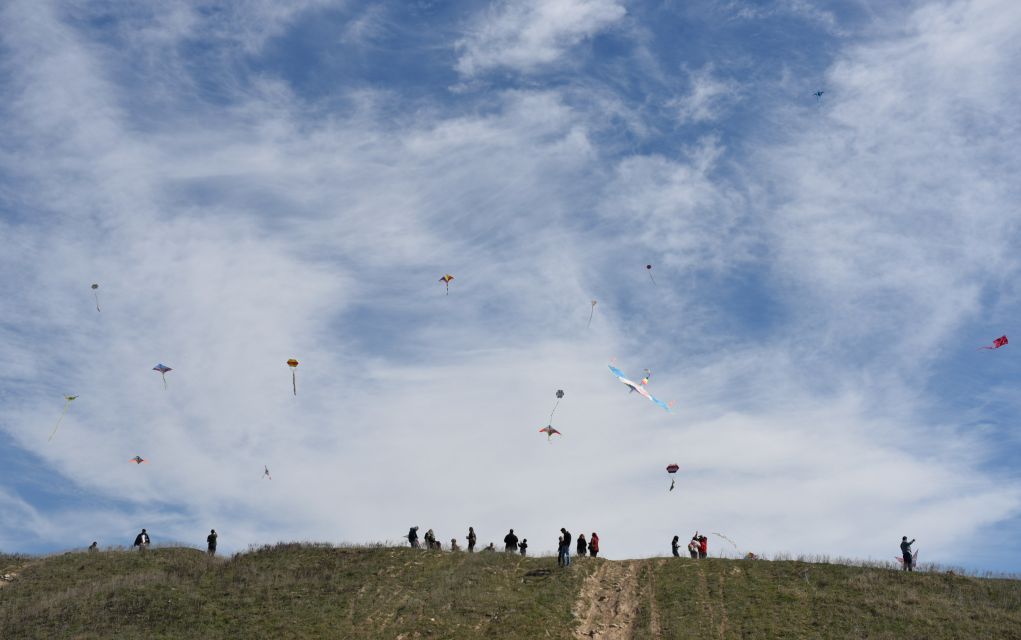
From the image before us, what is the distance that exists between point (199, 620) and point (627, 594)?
18.6 m

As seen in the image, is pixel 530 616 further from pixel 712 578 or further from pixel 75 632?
pixel 75 632

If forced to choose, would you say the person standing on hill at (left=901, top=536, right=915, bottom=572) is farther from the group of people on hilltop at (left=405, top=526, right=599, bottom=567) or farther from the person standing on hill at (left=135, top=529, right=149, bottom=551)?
the person standing on hill at (left=135, top=529, right=149, bottom=551)

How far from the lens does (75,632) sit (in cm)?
3678

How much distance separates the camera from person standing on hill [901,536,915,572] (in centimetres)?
4269

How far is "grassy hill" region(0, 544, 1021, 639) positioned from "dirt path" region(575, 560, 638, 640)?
92mm

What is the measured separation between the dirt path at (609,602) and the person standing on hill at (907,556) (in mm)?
12603

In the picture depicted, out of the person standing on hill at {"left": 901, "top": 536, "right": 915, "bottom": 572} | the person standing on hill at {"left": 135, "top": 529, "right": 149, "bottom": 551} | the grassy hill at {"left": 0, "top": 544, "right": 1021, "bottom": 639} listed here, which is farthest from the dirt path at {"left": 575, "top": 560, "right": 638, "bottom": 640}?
the person standing on hill at {"left": 135, "top": 529, "right": 149, "bottom": 551}

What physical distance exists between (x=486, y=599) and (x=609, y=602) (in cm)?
555

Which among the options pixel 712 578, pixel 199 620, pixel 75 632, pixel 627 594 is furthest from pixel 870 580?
pixel 75 632

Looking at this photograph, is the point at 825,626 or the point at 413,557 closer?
the point at 825,626

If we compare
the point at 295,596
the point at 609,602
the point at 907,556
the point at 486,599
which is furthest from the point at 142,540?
the point at 907,556

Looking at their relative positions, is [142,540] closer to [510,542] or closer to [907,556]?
[510,542]

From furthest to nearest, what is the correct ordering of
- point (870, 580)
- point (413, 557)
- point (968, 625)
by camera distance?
point (413, 557) → point (870, 580) → point (968, 625)

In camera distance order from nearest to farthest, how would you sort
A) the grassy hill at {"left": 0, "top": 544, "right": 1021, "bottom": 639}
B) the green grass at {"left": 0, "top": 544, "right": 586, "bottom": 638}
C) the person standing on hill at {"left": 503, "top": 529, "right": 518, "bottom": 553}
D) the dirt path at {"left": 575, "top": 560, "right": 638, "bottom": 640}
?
the grassy hill at {"left": 0, "top": 544, "right": 1021, "bottom": 639} < the green grass at {"left": 0, "top": 544, "right": 586, "bottom": 638} < the dirt path at {"left": 575, "top": 560, "right": 638, "bottom": 640} < the person standing on hill at {"left": 503, "top": 529, "right": 518, "bottom": 553}
